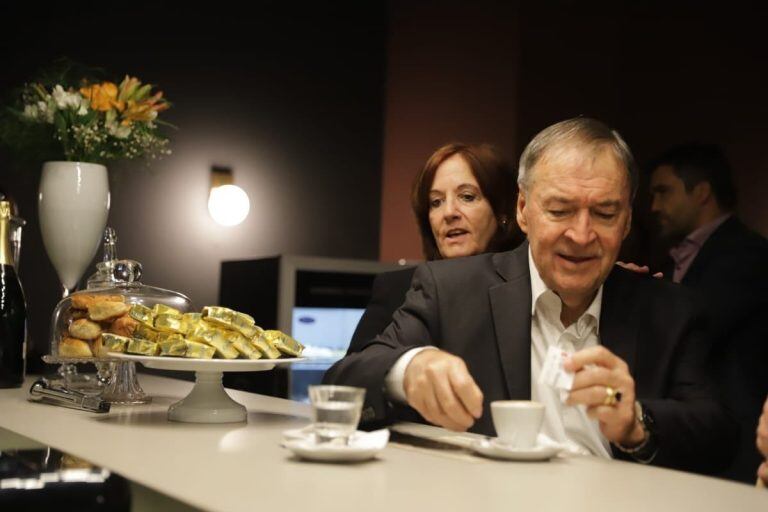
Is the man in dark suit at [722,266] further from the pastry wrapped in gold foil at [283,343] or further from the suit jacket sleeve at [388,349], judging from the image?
the pastry wrapped in gold foil at [283,343]

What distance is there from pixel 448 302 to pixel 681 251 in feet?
7.88

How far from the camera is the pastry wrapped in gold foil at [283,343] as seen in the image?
1734 mm

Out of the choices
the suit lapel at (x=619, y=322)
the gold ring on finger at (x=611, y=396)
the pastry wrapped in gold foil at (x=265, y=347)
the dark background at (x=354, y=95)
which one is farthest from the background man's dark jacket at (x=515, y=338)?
the dark background at (x=354, y=95)

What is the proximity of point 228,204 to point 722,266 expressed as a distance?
233 cm

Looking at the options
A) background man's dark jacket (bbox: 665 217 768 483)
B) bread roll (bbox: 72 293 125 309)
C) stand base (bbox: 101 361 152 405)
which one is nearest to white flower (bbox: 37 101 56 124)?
bread roll (bbox: 72 293 125 309)

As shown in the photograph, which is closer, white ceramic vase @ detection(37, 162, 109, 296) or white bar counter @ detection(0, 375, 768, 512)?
white bar counter @ detection(0, 375, 768, 512)

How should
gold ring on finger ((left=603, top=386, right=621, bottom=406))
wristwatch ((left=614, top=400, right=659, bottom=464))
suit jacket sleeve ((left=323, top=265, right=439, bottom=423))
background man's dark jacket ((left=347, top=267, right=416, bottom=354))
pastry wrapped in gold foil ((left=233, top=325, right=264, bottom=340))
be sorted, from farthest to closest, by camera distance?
1. background man's dark jacket ((left=347, top=267, right=416, bottom=354))
2. pastry wrapped in gold foil ((left=233, top=325, right=264, bottom=340))
3. suit jacket sleeve ((left=323, top=265, right=439, bottom=423))
4. wristwatch ((left=614, top=400, right=659, bottom=464))
5. gold ring on finger ((left=603, top=386, right=621, bottom=406))

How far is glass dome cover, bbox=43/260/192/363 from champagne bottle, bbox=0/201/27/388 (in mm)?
284

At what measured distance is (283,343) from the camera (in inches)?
68.4

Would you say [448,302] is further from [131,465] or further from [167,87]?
[167,87]

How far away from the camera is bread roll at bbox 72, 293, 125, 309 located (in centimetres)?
202

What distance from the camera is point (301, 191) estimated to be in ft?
16.3

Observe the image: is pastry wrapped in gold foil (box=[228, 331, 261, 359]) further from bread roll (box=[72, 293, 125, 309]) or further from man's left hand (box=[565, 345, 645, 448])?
man's left hand (box=[565, 345, 645, 448])

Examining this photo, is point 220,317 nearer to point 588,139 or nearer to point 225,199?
point 588,139
